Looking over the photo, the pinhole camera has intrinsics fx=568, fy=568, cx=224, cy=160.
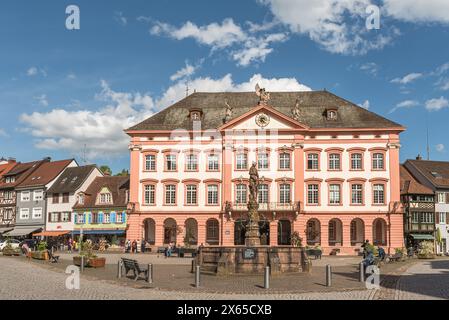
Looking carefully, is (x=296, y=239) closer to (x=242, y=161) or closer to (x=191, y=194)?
(x=242, y=161)

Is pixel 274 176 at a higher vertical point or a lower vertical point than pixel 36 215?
higher

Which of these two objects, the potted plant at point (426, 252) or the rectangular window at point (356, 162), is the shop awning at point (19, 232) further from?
the potted plant at point (426, 252)

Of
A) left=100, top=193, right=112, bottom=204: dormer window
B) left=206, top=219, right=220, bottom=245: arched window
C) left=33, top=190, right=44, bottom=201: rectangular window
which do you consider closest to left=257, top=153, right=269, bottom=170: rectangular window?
left=206, top=219, right=220, bottom=245: arched window

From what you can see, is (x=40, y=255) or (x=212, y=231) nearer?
(x=40, y=255)

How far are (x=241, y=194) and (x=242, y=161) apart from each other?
3.15 m

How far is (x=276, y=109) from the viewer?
2172 inches

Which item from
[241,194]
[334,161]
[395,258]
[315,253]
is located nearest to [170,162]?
[241,194]

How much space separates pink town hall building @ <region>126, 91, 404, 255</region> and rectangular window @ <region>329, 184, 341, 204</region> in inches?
3.7

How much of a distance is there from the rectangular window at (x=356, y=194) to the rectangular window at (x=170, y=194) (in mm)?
16824

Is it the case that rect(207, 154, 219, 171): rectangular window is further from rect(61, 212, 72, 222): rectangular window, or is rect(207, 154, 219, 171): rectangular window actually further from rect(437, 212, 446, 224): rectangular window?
rect(437, 212, 446, 224): rectangular window

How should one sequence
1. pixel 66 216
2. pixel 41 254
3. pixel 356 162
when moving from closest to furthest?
pixel 41 254, pixel 356 162, pixel 66 216

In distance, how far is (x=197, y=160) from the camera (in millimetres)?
54531

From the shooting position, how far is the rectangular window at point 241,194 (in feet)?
175
